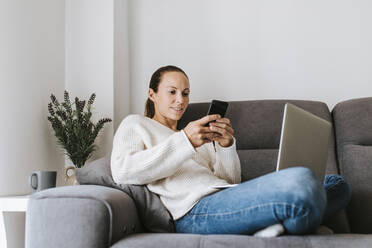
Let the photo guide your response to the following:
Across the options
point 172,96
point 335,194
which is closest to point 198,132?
point 172,96

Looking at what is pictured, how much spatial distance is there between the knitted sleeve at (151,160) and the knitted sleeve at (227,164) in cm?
29

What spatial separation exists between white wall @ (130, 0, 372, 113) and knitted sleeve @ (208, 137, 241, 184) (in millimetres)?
752

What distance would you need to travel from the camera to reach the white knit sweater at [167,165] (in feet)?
4.33

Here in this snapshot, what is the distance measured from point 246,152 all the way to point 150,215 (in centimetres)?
66

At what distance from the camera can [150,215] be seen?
1.38m

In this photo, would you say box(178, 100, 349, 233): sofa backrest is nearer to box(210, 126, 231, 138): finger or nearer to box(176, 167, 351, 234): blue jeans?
box(210, 126, 231, 138): finger

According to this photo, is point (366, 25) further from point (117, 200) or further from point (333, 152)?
point (117, 200)

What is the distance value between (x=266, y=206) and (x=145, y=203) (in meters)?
0.47

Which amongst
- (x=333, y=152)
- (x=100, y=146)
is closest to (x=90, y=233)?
(x=100, y=146)

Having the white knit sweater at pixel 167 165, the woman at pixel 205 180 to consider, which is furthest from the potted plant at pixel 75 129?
the white knit sweater at pixel 167 165

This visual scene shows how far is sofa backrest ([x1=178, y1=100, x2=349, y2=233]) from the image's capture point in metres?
1.83

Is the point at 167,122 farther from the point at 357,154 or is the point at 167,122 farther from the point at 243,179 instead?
the point at 357,154

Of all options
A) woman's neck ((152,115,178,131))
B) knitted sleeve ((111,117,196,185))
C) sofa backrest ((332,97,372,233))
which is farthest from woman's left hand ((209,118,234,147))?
sofa backrest ((332,97,372,233))

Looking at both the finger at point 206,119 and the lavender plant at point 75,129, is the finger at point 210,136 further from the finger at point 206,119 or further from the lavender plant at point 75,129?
the lavender plant at point 75,129
